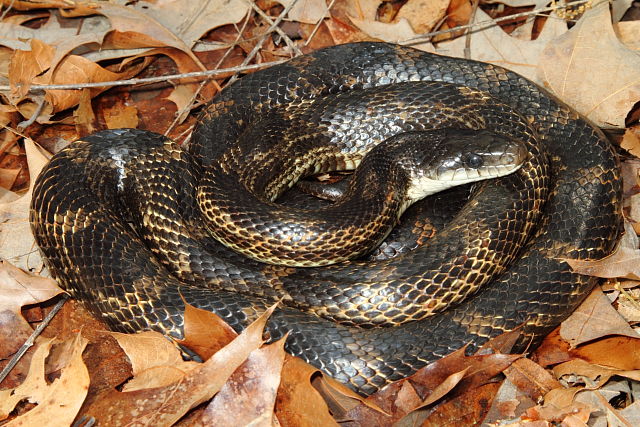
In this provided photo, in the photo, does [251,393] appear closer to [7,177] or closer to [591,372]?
[591,372]

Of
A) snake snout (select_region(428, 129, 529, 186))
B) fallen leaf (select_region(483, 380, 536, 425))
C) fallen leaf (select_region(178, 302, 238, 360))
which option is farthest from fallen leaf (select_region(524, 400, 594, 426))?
fallen leaf (select_region(178, 302, 238, 360))

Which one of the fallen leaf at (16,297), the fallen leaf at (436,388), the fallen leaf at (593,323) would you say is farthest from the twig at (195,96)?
the fallen leaf at (593,323)

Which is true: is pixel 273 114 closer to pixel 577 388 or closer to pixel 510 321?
pixel 510 321

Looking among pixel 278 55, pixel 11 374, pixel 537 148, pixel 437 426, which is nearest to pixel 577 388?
pixel 437 426

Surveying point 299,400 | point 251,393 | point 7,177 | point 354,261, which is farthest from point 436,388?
point 7,177

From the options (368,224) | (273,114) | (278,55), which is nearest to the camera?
(368,224)

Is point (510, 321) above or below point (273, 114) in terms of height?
below

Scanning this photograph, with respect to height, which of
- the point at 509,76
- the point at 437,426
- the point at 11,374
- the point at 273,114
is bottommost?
the point at 11,374

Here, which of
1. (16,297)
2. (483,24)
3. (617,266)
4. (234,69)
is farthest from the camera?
(483,24)
